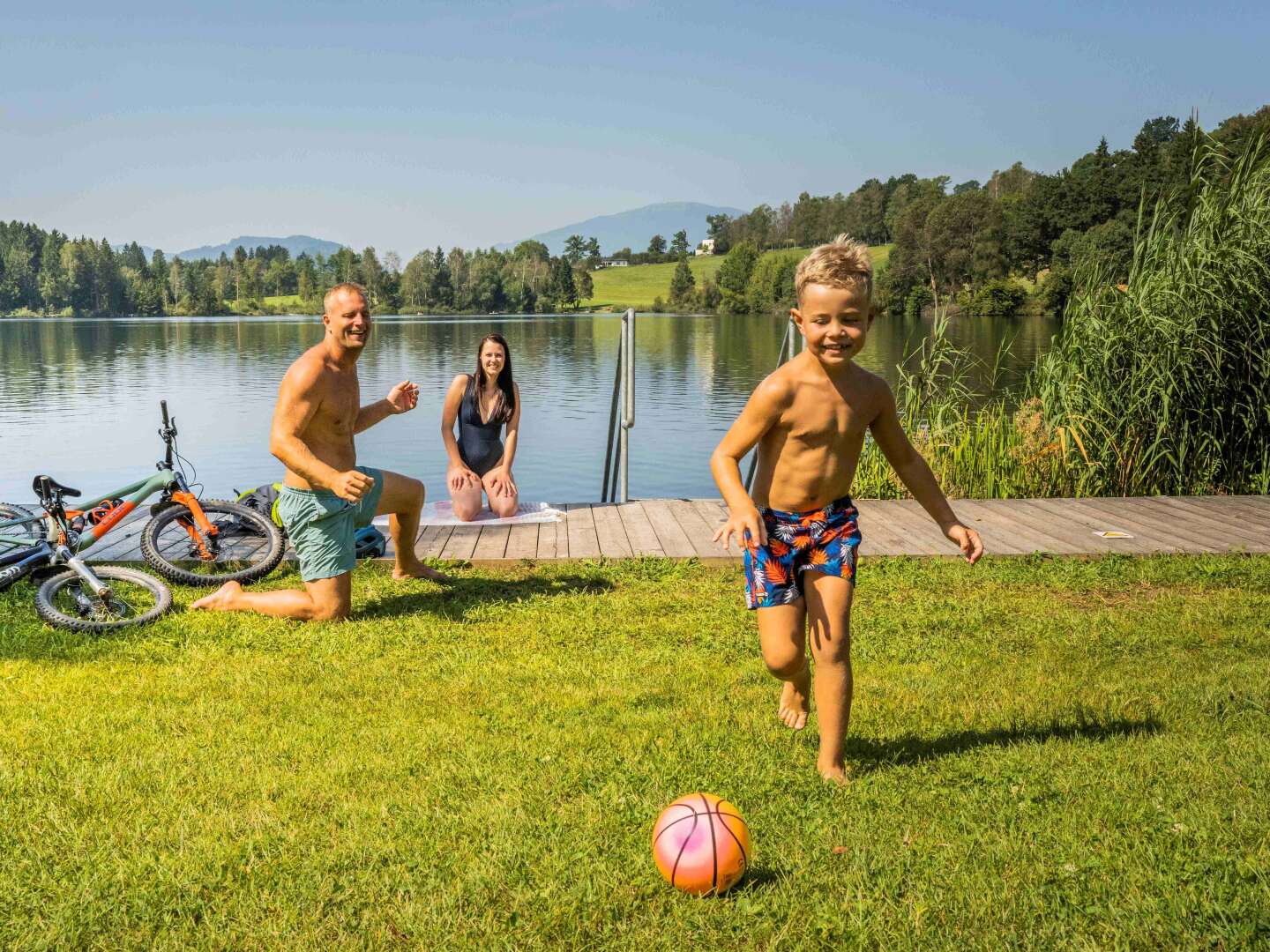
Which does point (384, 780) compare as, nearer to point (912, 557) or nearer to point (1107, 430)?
point (912, 557)

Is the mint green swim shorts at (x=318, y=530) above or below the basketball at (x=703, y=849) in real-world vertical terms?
above

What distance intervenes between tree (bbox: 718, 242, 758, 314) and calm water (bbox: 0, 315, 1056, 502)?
36.1m

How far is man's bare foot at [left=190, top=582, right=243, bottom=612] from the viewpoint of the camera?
634 cm

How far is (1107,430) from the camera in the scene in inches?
404

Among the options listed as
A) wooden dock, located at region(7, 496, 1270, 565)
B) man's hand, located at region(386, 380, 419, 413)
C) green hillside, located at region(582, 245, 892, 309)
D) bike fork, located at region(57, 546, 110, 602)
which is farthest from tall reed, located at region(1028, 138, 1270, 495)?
green hillside, located at region(582, 245, 892, 309)

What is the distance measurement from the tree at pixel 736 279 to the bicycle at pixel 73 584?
85.9 metres

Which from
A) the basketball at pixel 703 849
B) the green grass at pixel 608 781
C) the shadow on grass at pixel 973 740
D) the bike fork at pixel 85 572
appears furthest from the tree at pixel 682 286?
the basketball at pixel 703 849

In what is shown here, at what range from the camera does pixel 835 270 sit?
3664 millimetres

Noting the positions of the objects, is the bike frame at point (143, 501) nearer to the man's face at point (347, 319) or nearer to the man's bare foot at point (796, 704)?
the man's face at point (347, 319)

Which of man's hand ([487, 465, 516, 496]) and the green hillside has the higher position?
the green hillside

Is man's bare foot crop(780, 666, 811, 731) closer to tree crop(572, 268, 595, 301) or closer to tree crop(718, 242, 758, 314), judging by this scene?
tree crop(718, 242, 758, 314)

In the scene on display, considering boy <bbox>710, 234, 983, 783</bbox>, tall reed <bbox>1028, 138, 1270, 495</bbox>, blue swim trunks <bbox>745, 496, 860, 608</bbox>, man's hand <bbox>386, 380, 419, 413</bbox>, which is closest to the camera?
boy <bbox>710, 234, 983, 783</bbox>

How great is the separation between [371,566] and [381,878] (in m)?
4.40

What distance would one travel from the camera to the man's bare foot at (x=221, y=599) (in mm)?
6336
